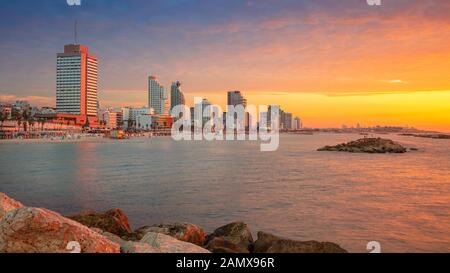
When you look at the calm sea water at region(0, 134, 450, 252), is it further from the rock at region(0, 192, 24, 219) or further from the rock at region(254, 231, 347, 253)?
the rock at region(0, 192, 24, 219)

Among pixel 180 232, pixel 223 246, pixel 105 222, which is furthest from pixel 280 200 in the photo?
pixel 223 246

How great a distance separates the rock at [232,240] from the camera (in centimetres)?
1497

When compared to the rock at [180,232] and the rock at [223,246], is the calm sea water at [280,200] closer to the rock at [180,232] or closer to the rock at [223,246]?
the rock at [180,232]

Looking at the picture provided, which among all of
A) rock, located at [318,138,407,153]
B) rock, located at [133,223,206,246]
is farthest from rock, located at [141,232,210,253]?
rock, located at [318,138,407,153]

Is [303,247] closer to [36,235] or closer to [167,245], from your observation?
[167,245]

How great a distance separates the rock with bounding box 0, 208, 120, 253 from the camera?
9.99 metres

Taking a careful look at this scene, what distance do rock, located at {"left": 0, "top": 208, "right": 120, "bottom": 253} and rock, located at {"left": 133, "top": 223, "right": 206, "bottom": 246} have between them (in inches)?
252

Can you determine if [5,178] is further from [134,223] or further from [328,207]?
[328,207]

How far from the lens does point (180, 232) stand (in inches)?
658

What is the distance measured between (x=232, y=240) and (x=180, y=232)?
2.14 metres

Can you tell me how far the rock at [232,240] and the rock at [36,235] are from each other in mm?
5622

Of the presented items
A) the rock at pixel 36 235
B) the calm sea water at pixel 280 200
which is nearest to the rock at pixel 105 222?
the calm sea water at pixel 280 200
